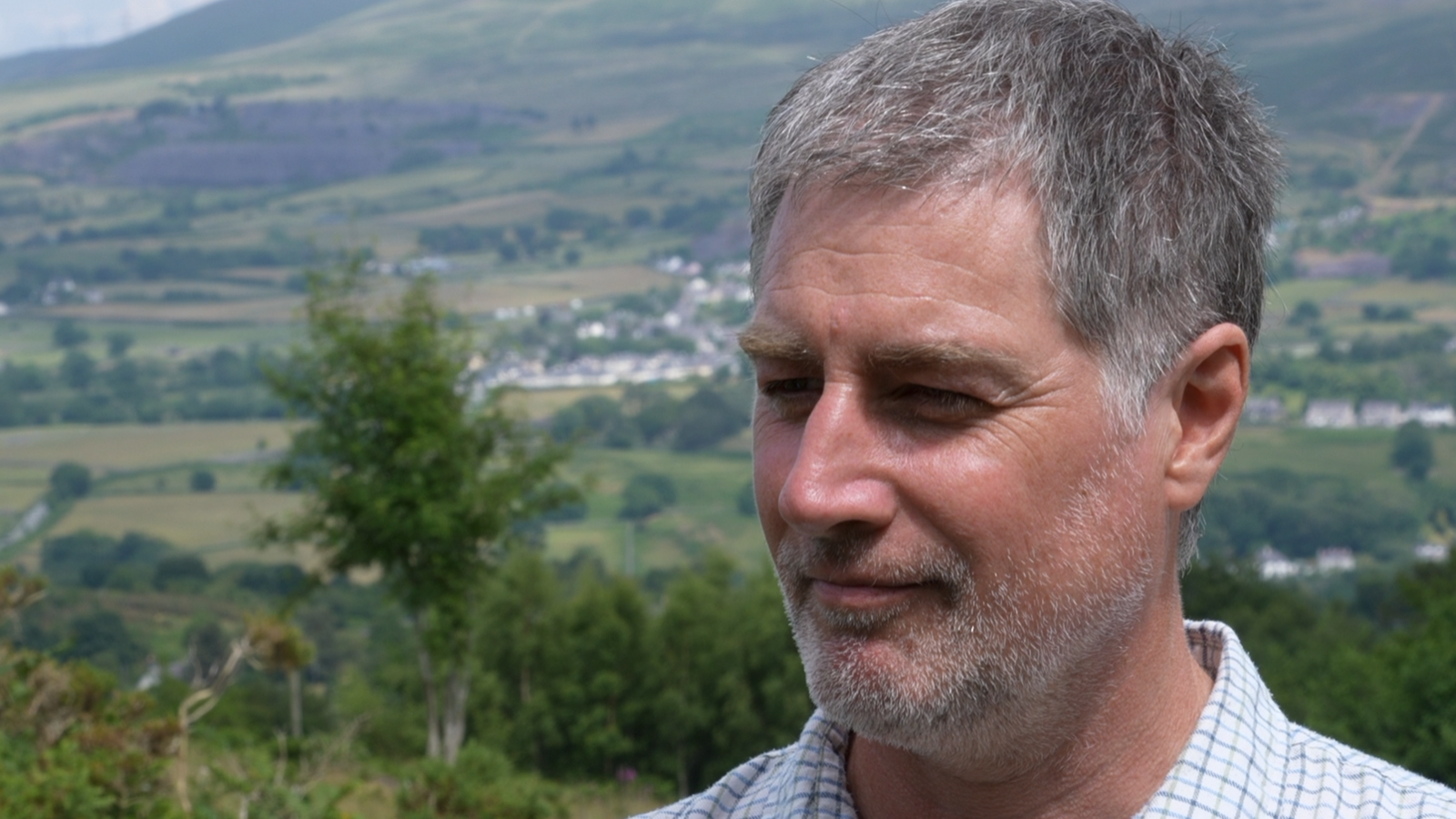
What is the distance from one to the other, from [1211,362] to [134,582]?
54.8 m

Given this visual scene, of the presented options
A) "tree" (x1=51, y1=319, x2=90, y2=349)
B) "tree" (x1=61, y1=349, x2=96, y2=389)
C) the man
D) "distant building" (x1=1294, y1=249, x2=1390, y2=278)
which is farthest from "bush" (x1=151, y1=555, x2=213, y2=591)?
"distant building" (x1=1294, y1=249, x2=1390, y2=278)

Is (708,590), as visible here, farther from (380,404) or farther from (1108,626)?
(1108,626)

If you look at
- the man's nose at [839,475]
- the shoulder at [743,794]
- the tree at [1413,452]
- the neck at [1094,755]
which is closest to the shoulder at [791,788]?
the shoulder at [743,794]

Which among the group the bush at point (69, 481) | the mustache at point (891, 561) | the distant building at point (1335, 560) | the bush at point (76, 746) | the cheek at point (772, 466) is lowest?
the distant building at point (1335, 560)

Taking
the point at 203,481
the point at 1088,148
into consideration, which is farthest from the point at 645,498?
the point at 1088,148

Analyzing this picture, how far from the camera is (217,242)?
118 metres

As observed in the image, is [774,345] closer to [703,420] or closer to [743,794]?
[743,794]

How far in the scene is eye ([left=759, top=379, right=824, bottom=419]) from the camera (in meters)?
1.58

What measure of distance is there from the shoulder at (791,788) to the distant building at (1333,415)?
288 feet

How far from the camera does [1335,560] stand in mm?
70188

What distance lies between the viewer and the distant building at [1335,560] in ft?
228

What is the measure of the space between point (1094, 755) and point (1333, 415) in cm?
8880

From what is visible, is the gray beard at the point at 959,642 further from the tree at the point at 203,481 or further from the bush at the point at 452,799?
the tree at the point at 203,481

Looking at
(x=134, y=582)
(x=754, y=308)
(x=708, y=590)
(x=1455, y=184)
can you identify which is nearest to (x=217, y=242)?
(x=134, y=582)
